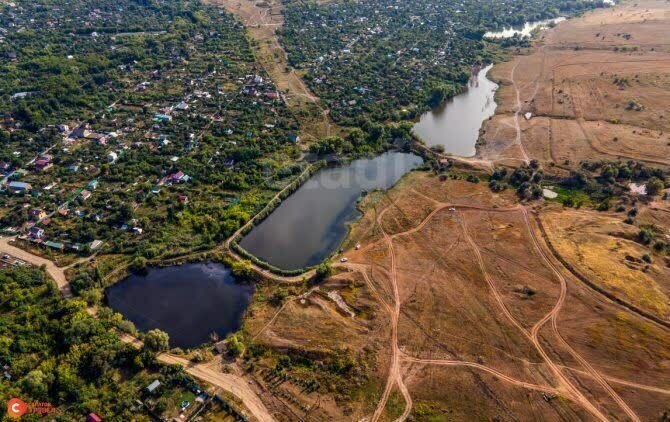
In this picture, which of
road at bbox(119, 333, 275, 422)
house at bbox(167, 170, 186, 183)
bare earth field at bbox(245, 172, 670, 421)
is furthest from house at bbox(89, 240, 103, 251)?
bare earth field at bbox(245, 172, 670, 421)

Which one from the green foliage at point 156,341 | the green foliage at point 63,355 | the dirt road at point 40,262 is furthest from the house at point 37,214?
the green foliage at point 156,341

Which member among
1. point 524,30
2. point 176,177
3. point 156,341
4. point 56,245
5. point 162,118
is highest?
point 162,118

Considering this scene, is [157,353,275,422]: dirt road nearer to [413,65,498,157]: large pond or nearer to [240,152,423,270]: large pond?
[240,152,423,270]: large pond

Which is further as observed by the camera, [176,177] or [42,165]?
[42,165]

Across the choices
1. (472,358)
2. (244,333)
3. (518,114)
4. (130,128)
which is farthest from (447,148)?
(130,128)

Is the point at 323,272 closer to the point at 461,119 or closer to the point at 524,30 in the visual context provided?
the point at 461,119

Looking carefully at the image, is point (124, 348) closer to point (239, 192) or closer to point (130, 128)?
point (239, 192)

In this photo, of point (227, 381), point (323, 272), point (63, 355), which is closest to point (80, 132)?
point (63, 355)

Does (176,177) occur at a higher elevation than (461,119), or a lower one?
higher

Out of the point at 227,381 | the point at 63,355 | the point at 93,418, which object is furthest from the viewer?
the point at 63,355
